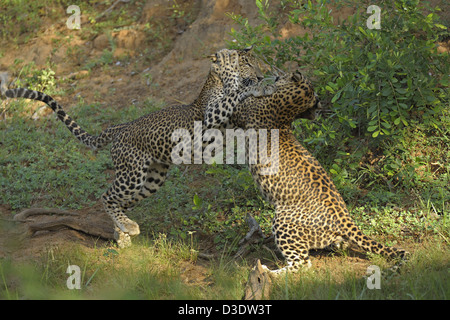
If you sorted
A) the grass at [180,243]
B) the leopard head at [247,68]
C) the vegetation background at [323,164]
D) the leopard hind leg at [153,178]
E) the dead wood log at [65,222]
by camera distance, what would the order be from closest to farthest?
the grass at [180,243] → the vegetation background at [323,164] → the leopard head at [247,68] → the dead wood log at [65,222] → the leopard hind leg at [153,178]

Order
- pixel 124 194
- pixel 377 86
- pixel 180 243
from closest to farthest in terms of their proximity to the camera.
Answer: pixel 180 243 → pixel 377 86 → pixel 124 194

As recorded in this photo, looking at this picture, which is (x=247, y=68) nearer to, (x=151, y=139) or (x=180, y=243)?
(x=151, y=139)

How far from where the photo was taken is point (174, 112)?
719cm

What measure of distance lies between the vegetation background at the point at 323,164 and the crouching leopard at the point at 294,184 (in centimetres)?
31

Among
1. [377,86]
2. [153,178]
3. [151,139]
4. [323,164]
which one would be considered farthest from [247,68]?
[153,178]

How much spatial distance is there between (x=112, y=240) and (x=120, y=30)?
321 inches

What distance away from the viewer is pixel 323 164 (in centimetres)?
787

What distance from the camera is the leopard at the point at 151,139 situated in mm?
6949

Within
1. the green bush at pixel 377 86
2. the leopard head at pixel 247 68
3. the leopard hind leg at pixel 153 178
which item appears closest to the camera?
the green bush at pixel 377 86

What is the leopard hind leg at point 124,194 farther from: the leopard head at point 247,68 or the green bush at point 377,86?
the green bush at point 377,86

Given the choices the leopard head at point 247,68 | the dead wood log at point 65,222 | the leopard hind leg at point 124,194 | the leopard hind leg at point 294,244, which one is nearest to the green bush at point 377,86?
the leopard head at point 247,68

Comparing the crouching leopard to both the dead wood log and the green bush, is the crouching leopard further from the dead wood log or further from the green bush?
the dead wood log

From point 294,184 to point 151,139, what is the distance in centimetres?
215

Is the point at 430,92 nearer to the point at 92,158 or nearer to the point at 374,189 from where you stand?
the point at 374,189
